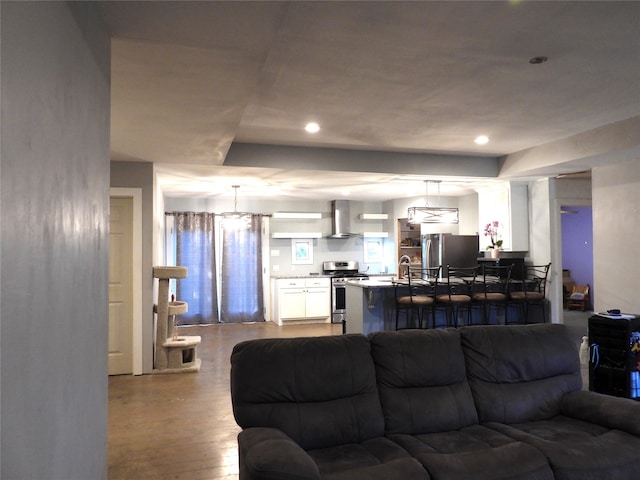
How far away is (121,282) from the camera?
517 centimetres

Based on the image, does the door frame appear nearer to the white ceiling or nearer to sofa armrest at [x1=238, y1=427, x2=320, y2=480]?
the white ceiling

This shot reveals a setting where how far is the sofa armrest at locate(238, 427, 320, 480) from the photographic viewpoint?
1685 mm

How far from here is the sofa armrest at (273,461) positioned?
5.53ft

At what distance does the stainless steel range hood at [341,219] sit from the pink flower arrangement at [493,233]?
2852 millimetres

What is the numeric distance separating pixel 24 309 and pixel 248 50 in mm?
1692

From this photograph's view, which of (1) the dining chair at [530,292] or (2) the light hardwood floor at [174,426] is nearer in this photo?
(2) the light hardwood floor at [174,426]

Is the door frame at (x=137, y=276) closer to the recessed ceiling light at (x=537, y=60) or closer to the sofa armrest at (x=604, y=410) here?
the recessed ceiling light at (x=537, y=60)

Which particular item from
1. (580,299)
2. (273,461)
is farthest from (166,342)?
(580,299)

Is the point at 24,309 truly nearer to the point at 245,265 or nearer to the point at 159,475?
the point at 159,475

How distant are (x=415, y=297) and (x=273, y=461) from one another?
4345mm

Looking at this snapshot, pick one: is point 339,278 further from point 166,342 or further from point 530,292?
point 166,342

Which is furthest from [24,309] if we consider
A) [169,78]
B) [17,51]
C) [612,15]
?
[612,15]

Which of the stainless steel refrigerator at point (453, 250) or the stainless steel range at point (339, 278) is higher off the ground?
the stainless steel refrigerator at point (453, 250)

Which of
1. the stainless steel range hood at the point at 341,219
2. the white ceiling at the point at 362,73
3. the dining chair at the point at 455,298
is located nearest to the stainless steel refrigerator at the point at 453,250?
the dining chair at the point at 455,298
